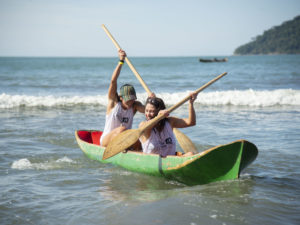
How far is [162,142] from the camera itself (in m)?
5.01

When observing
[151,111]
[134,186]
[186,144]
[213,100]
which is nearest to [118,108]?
[151,111]

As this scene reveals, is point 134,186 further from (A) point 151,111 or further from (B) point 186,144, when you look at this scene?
(B) point 186,144

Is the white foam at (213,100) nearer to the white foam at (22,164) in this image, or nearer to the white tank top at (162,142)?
the white foam at (22,164)

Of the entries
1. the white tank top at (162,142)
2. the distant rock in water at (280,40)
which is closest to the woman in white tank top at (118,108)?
the white tank top at (162,142)

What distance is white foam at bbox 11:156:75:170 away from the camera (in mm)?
5625

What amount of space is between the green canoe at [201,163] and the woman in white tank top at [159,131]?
190 millimetres

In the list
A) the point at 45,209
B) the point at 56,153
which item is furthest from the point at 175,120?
the point at 56,153

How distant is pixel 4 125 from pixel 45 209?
20.0ft

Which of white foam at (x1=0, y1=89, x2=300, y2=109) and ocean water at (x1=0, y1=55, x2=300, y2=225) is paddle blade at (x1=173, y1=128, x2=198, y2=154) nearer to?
ocean water at (x1=0, y1=55, x2=300, y2=225)

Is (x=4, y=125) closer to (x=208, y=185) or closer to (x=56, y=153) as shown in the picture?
(x=56, y=153)

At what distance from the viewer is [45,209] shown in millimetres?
3885

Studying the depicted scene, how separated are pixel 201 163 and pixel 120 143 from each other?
148 centimetres

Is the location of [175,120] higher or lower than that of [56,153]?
higher

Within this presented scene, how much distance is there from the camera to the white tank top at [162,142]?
16.4 ft
